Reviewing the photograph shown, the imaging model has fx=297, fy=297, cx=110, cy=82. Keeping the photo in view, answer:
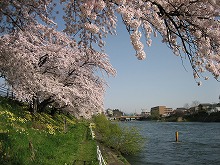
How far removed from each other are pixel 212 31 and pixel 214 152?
86.5 feet

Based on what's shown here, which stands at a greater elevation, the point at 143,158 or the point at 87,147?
the point at 87,147

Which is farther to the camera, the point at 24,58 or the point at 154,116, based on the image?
the point at 154,116

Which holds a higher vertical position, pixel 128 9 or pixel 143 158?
pixel 128 9

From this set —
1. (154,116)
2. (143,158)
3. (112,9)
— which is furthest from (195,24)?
(154,116)

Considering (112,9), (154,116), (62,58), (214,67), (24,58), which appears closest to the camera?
(112,9)

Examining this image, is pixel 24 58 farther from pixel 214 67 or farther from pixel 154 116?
pixel 154 116

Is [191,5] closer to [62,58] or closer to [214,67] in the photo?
[214,67]

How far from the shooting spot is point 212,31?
7359mm

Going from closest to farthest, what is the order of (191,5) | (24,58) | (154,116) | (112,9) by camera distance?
(112,9)
(191,5)
(24,58)
(154,116)

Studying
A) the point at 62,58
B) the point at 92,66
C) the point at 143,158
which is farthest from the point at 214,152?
the point at 62,58

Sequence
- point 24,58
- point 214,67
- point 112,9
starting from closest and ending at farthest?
point 112,9
point 214,67
point 24,58

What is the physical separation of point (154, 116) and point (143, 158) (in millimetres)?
170911

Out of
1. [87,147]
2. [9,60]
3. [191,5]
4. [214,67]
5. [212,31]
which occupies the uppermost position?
[9,60]

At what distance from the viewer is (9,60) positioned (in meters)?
20.9
